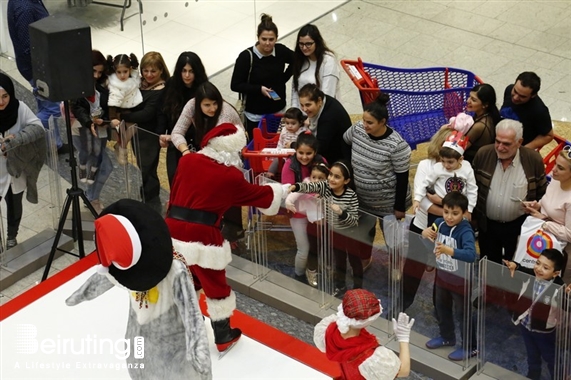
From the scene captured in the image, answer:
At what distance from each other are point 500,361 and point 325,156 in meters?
1.85

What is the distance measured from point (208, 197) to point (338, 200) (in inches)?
35.6

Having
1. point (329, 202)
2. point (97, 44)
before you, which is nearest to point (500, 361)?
point (329, 202)

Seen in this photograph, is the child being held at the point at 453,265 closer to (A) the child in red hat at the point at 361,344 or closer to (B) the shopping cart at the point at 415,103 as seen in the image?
(A) the child in red hat at the point at 361,344

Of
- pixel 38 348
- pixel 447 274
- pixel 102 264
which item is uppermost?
pixel 102 264

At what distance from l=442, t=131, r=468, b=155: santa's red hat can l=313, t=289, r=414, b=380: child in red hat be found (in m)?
1.70

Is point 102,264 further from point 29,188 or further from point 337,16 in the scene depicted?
point 337,16

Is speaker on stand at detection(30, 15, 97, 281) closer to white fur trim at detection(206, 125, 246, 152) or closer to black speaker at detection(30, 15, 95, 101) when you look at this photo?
black speaker at detection(30, 15, 95, 101)

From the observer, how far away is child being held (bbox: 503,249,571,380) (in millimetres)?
5839

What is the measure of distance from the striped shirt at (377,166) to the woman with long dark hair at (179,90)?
3.89 ft

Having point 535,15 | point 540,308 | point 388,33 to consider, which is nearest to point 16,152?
point 540,308

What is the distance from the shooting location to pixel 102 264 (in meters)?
5.30

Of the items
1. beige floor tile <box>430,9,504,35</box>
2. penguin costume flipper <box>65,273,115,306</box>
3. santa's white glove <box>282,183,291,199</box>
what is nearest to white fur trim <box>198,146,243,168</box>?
santa's white glove <box>282,183,291,199</box>

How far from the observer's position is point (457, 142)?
6793 mm

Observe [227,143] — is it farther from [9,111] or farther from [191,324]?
[9,111]
